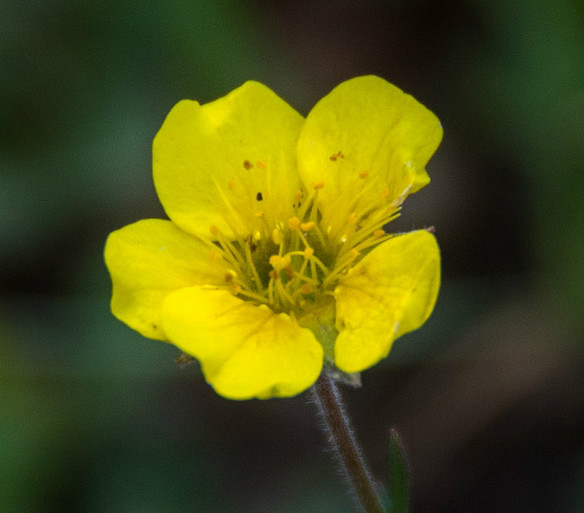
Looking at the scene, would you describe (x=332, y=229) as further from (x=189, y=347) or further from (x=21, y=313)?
→ (x=21, y=313)

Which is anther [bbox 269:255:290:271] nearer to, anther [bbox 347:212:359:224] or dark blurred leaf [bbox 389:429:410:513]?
anther [bbox 347:212:359:224]

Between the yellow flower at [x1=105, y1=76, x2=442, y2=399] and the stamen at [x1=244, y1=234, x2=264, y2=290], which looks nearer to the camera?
the yellow flower at [x1=105, y1=76, x2=442, y2=399]

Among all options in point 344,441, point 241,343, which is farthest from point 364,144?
point 344,441

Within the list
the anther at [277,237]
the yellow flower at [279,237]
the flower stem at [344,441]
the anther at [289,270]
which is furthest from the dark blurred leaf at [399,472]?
the anther at [277,237]

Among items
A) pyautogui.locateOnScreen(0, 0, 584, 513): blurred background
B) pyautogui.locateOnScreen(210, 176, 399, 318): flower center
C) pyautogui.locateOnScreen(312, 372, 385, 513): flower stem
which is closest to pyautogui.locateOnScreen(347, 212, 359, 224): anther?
pyautogui.locateOnScreen(210, 176, 399, 318): flower center

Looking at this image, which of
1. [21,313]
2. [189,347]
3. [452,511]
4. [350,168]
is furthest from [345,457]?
[21,313]

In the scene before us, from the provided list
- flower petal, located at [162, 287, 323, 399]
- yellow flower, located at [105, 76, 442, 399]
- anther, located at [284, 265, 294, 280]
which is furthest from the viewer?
anther, located at [284, 265, 294, 280]

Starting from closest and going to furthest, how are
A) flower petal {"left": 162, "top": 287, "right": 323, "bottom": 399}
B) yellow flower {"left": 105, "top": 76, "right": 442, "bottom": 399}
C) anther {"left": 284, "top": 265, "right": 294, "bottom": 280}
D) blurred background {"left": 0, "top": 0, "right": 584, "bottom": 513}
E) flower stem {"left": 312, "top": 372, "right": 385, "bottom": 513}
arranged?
flower petal {"left": 162, "top": 287, "right": 323, "bottom": 399} < yellow flower {"left": 105, "top": 76, "right": 442, "bottom": 399} < flower stem {"left": 312, "top": 372, "right": 385, "bottom": 513} < anther {"left": 284, "top": 265, "right": 294, "bottom": 280} < blurred background {"left": 0, "top": 0, "right": 584, "bottom": 513}
